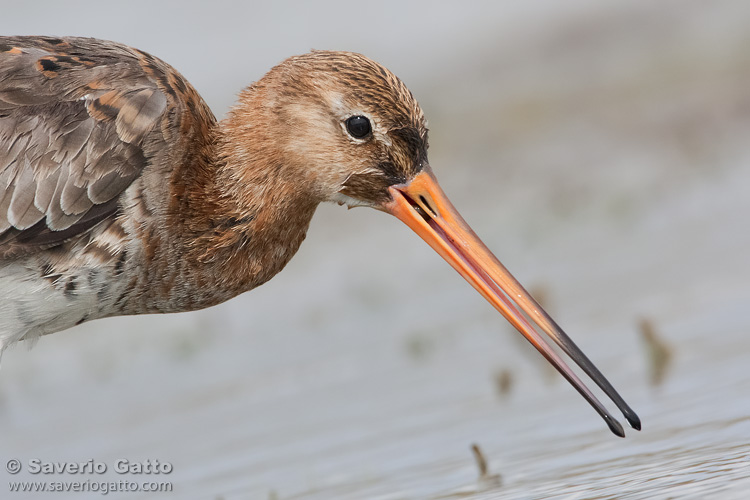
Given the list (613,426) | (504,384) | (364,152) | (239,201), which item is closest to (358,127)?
(364,152)

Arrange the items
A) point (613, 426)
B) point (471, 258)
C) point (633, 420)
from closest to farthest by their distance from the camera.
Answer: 1. point (633, 420)
2. point (613, 426)
3. point (471, 258)

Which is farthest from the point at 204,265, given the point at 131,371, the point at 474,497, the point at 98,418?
the point at 131,371

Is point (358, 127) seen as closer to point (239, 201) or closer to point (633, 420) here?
point (239, 201)

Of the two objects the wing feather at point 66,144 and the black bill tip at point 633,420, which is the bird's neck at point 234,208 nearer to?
the wing feather at point 66,144

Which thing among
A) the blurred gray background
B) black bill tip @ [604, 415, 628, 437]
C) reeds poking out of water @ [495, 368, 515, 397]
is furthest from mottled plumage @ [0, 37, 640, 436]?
reeds poking out of water @ [495, 368, 515, 397]

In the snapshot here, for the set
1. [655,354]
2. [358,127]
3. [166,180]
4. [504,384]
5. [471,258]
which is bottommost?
[504,384]

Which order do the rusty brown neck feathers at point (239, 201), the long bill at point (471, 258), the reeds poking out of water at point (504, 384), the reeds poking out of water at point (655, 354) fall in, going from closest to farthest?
the long bill at point (471, 258) < the rusty brown neck feathers at point (239, 201) < the reeds poking out of water at point (655, 354) < the reeds poking out of water at point (504, 384)

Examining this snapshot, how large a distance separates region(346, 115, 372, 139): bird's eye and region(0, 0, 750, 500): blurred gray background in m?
1.73

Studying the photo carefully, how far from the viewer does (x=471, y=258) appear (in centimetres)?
621

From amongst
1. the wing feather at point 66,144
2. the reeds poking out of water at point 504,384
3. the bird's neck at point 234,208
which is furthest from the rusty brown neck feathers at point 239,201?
the reeds poking out of water at point 504,384

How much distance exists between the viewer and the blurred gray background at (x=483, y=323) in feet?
21.7

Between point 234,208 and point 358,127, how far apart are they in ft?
2.55

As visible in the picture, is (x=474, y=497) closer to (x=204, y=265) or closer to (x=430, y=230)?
(x=430, y=230)

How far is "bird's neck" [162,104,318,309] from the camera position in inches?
253
